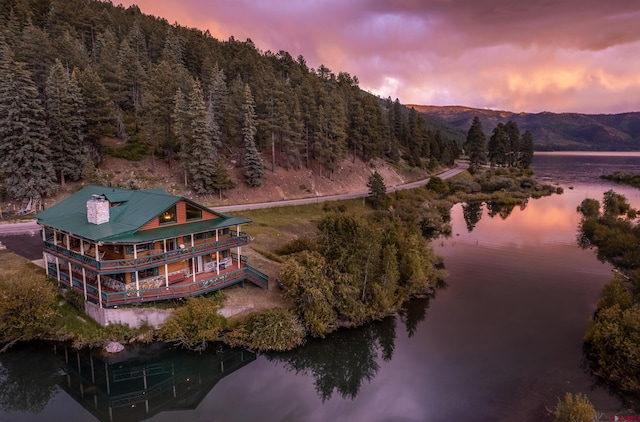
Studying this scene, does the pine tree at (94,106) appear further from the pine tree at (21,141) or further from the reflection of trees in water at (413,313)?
the reflection of trees in water at (413,313)

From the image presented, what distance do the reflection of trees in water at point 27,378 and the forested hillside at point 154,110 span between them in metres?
29.8

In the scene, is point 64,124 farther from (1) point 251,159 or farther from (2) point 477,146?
(2) point 477,146

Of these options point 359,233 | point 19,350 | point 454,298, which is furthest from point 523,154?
point 19,350

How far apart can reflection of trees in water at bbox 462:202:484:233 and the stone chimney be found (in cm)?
4841

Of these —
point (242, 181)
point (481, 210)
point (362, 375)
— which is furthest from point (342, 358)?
point (481, 210)

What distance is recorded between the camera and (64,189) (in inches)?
2008

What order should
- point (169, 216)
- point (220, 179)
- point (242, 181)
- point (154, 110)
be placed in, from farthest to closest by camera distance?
point (242, 181), point (154, 110), point (220, 179), point (169, 216)

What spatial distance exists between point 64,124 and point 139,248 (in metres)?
35.5

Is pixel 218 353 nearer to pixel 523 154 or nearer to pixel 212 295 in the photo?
pixel 212 295

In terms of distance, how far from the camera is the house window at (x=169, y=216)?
2811 cm

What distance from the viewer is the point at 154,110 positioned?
58.0 m

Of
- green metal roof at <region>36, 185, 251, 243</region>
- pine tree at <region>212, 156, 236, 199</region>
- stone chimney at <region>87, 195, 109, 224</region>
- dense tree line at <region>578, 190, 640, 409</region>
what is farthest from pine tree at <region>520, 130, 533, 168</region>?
stone chimney at <region>87, 195, 109, 224</region>

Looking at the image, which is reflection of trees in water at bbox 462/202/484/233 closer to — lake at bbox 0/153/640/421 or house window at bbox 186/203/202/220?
lake at bbox 0/153/640/421

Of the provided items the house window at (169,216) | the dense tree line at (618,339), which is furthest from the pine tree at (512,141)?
the house window at (169,216)
